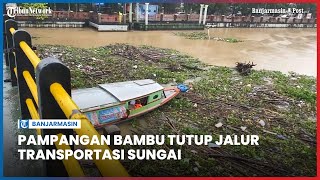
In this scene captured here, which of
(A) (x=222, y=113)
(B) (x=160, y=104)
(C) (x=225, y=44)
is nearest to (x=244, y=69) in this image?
(A) (x=222, y=113)

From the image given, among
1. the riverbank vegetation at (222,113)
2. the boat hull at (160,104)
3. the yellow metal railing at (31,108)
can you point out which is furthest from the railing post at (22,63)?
the boat hull at (160,104)

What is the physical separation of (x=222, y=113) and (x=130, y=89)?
5.68 feet

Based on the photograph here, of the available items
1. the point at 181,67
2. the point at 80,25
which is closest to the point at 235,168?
the point at 181,67

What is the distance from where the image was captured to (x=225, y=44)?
15023mm

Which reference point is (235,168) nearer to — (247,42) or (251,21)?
(247,42)

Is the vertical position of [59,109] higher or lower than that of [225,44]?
higher

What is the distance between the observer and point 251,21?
20391mm

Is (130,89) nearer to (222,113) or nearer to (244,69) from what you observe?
(222,113)

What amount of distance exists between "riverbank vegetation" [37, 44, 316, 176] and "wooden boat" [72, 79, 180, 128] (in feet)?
0.82

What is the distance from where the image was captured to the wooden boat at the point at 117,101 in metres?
3.98

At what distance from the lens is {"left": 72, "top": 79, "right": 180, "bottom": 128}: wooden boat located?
3980mm

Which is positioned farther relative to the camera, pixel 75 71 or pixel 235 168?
pixel 75 71

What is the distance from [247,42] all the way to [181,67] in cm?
854

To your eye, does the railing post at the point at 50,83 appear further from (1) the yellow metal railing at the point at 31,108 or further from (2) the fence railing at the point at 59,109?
(1) the yellow metal railing at the point at 31,108
